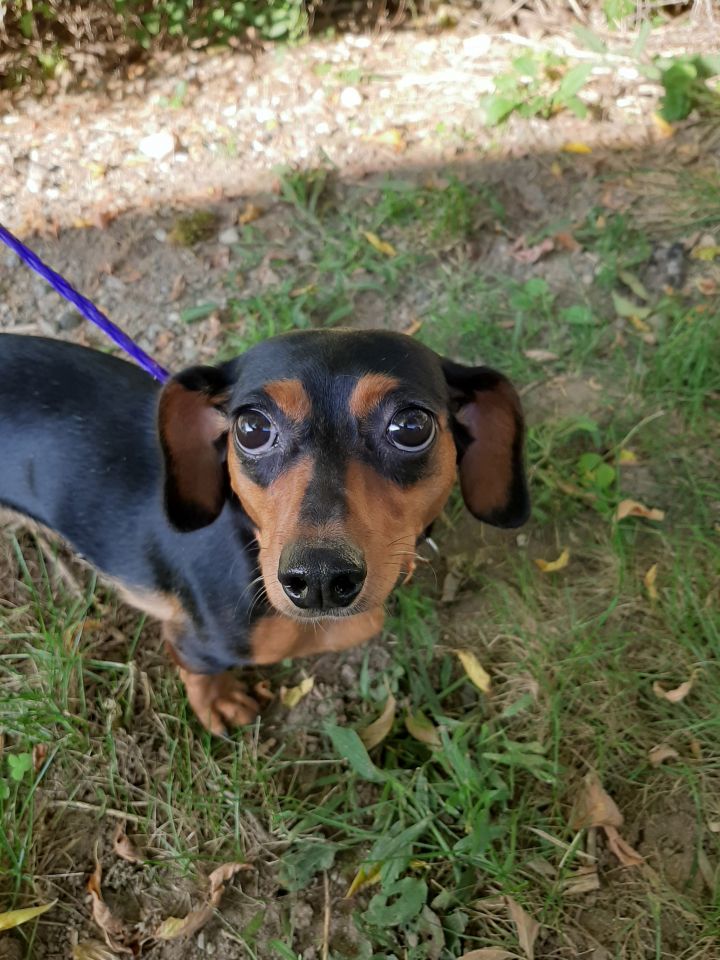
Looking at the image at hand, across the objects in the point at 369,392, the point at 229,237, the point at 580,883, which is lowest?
the point at 580,883

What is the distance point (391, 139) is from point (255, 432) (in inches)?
119

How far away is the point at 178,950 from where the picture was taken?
232 centimetres

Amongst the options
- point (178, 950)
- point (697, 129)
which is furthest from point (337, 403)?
point (697, 129)

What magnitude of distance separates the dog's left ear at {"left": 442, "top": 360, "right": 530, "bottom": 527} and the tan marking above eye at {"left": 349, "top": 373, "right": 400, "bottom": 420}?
1.04 feet

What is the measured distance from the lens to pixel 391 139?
4.32 m

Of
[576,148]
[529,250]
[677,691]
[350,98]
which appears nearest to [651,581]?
[677,691]

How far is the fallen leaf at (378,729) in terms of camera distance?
2.63 meters

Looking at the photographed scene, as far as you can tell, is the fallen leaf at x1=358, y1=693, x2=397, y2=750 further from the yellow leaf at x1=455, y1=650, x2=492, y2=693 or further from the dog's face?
the dog's face

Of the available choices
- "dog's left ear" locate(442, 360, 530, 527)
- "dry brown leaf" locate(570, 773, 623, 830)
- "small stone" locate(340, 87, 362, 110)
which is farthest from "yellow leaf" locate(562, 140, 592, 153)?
"dry brown leaf" locate(570, 773, 623, 830)

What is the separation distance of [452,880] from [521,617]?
96 centimetres

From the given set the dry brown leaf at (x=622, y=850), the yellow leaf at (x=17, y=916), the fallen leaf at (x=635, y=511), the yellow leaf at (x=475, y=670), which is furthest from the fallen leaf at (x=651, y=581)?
the yellow leaf at (x=17, y=916)

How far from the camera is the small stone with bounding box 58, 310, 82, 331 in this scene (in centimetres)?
377

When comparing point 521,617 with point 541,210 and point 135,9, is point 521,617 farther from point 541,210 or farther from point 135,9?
point 135,9

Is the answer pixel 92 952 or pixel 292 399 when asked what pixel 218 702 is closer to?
pixel 92 952
